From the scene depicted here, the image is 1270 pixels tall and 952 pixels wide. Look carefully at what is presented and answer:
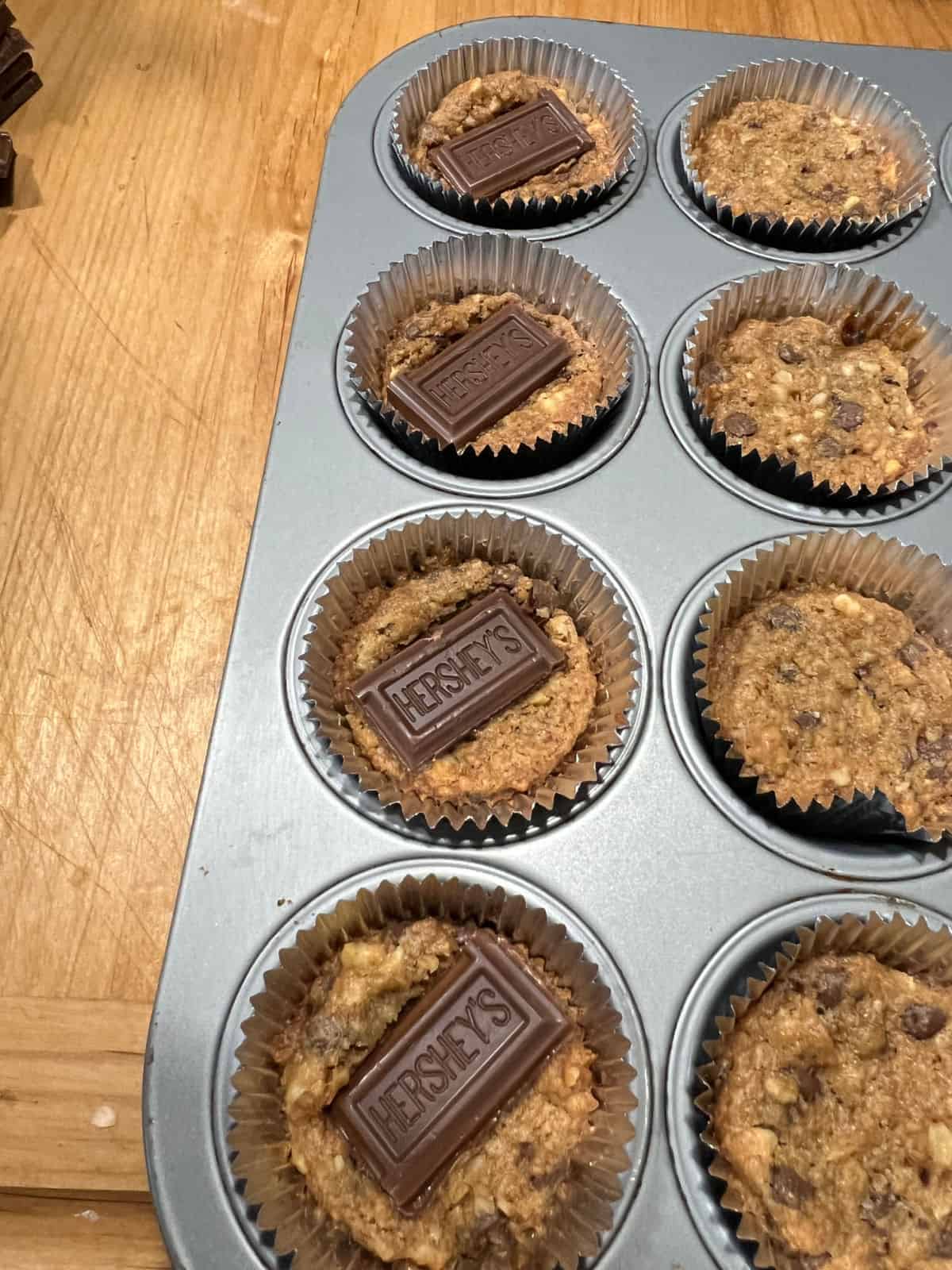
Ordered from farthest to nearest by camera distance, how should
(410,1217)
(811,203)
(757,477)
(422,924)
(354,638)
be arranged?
(811,203) → (757,477) → (354,638) → (422,924) → (410,1217)

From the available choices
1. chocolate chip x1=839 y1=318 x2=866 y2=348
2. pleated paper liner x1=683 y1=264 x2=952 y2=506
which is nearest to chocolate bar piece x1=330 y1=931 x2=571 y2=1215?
pleated paper liner x1=683 y1=264 x2=952 y2=506

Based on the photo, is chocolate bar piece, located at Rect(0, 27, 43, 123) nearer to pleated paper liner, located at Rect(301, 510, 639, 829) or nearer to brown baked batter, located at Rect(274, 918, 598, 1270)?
pleated paper liner, located at Rect(301, 510, 639, 829)

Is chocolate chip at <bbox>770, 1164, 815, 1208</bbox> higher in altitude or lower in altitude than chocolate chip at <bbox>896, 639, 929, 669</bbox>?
lower

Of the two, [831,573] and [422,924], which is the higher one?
[831,573]

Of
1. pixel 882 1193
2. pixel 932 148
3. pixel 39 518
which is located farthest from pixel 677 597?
pixel 932 148

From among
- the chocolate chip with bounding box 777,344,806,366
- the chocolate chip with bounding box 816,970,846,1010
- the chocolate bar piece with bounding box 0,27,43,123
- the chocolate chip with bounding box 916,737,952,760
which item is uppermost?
the chocolate bar piece with bounding box 0,27,43,123

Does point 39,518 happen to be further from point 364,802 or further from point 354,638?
point 364,802
